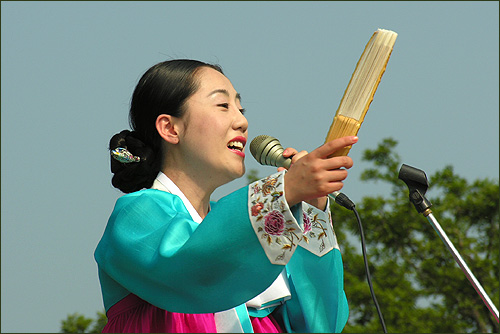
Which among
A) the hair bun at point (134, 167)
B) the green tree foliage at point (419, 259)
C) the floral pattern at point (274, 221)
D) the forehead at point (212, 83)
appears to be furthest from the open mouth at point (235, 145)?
the green tree foliage at point (419, 259)

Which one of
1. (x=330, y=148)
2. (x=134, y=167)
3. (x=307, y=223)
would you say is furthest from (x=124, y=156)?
(x=330, y=148)

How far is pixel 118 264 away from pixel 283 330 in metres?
0.73

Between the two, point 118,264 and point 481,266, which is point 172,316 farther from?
point 481,266

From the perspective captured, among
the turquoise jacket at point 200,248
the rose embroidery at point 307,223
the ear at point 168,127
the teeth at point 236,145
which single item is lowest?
the turquoise jacket at point 200,248

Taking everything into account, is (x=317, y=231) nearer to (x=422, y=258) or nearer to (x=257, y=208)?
(x=257, y=208)

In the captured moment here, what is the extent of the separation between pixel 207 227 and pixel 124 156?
753mm

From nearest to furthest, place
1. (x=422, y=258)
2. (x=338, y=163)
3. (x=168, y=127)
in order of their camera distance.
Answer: (x=338, y=163), (x=168, y=127), (x=422, y=258)

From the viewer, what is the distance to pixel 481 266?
9625 mm

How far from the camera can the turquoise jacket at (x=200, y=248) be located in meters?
1.73

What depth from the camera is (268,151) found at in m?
2.23

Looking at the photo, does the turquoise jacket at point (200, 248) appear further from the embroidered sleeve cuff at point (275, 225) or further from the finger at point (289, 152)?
the finger at point (289, 152)

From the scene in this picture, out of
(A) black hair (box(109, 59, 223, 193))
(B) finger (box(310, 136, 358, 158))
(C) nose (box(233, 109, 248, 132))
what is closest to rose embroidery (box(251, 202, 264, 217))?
(B) finger (box(310, 136, 358, 158))

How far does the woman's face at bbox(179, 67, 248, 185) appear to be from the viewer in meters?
2.31

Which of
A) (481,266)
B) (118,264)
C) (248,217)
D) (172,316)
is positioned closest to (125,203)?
(118,264)
